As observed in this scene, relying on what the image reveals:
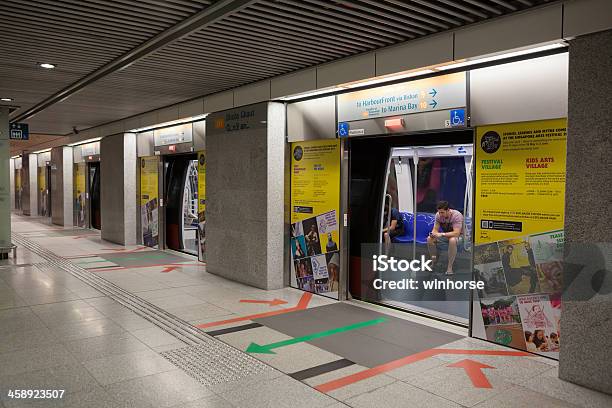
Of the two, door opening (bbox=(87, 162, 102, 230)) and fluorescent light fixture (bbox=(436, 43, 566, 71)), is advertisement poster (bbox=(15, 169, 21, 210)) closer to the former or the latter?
door opening (bbox=(87, 162, 102, 230))

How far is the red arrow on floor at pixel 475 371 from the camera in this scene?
12.9 ft

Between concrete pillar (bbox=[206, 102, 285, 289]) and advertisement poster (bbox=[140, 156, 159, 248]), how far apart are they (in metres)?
3.50

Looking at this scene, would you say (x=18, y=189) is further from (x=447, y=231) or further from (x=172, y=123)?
(x=447, y=231)

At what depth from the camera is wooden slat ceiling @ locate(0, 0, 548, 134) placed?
13.5ft

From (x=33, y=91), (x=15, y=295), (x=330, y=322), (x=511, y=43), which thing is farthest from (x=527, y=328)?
(x=33, y=91)

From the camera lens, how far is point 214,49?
5441 millimetres

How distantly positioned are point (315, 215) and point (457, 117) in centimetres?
255

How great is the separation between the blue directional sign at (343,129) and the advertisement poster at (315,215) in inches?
9.2

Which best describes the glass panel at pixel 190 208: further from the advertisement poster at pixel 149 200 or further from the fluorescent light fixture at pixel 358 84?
the fluorescent light fixture at pixel 358 84

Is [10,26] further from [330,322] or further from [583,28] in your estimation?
[583,28]

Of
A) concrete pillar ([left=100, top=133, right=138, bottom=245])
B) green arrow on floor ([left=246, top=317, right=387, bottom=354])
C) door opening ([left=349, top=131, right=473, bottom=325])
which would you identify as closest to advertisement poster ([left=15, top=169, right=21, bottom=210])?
concrete pillar ([left=100, top=133, right=138, bottom=245])

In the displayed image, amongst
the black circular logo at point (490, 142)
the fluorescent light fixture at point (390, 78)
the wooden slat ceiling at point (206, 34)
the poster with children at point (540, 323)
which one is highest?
the wooden slat ceiling at point (206, 34)

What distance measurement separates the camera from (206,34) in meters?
4.87

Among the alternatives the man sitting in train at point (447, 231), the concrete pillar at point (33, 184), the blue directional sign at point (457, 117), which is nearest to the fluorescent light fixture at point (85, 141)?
the concrete pillar at point (33, 184)
